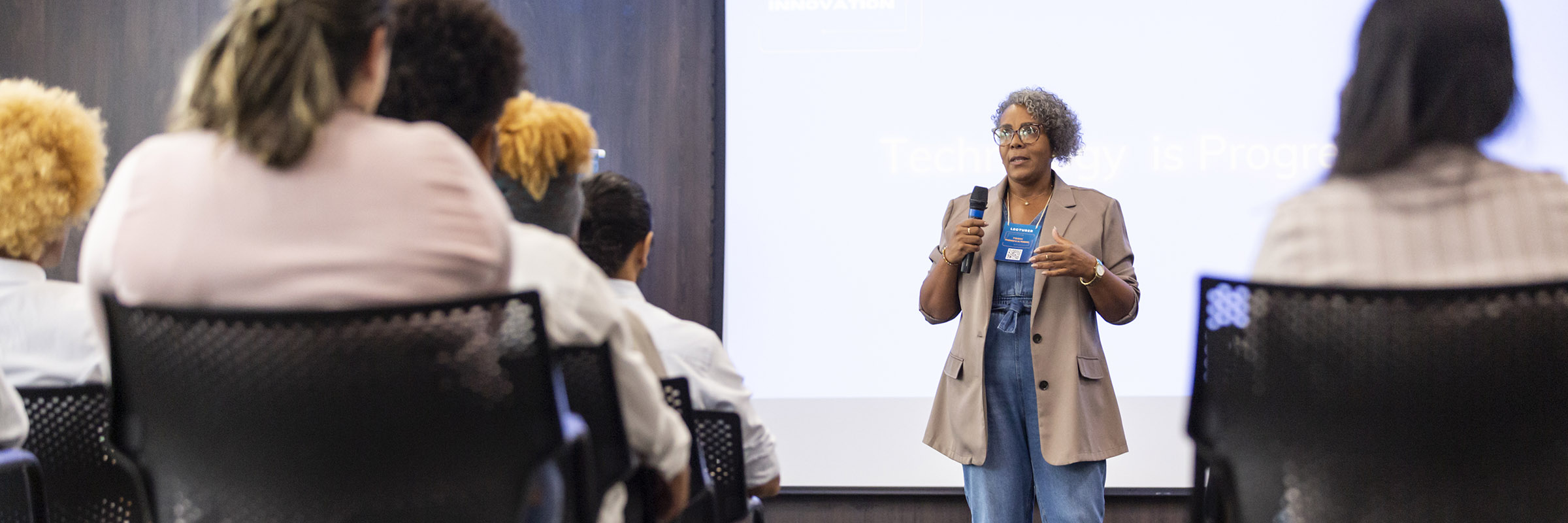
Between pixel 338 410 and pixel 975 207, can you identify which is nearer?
pixel 338 410

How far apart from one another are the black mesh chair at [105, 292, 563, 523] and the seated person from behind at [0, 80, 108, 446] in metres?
0.62

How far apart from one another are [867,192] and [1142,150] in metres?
0.94

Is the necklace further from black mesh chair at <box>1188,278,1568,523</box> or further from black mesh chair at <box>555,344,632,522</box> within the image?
black mesh chair at <box>555,344,632,522</box>

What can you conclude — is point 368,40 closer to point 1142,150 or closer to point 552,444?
point 552,444

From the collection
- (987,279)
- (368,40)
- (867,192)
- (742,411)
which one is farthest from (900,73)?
(368,40)

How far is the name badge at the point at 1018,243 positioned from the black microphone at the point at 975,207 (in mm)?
74

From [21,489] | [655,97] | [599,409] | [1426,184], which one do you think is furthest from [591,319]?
[655,97]

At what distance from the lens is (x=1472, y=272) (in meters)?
1.04

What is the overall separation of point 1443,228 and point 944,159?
7.96ft

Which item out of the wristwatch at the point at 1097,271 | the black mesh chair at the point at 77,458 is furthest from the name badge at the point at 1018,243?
the black mesh chair at the point at 77,458

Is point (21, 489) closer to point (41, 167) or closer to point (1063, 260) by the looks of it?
point (41, 167)

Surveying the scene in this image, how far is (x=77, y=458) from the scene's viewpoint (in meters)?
1.37

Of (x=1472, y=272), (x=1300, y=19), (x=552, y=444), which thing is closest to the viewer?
(x=552, y=444)

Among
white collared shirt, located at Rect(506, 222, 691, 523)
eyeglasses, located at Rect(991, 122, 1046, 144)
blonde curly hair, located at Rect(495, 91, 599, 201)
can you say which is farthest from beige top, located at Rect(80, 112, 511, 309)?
eyeglasses, located at Rect(991, 122, 1046, 144)
